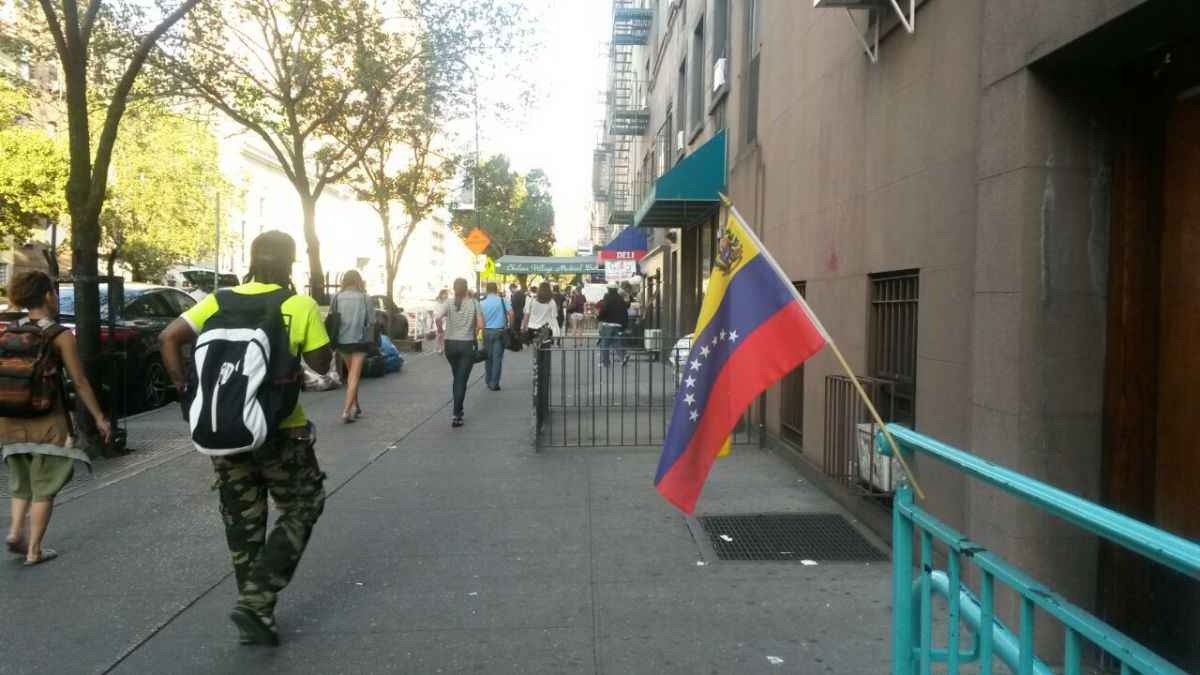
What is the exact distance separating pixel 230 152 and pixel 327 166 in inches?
1379

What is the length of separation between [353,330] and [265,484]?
24.2ft

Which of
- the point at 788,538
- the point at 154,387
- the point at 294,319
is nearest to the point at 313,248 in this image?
the point at 154,387

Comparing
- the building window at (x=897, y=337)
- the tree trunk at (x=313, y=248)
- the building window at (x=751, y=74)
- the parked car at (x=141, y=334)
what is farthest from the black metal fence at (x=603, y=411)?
the tree trunk at (x=313, y=248)

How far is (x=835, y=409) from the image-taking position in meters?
7.04

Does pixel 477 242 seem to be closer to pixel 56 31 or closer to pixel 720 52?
pixel 720 52

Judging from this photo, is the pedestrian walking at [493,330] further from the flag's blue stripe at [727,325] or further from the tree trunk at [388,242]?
the tree trunk at [388,242]

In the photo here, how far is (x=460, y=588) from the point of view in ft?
16.7

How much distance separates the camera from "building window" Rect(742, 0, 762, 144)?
10.6m

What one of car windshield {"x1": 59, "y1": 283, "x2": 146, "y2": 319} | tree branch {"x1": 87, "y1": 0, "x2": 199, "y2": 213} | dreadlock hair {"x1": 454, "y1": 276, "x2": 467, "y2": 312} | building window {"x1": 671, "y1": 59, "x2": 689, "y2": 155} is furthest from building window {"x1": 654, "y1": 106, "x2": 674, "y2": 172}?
tree branch {"x1": 87, "y1": 0, "x2": 199, "y2": 213}

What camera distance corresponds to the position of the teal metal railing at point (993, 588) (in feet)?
5.56

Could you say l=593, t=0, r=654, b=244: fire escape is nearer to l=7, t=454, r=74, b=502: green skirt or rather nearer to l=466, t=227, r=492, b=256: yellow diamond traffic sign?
l=466, t=227, r=492, b=256: yellow diamond traffic sign

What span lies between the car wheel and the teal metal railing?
471 inches

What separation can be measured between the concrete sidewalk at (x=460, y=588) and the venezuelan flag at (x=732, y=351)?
114 cm

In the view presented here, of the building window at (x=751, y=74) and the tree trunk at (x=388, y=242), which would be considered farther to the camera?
the tree trunk at (x=388, y=242)
